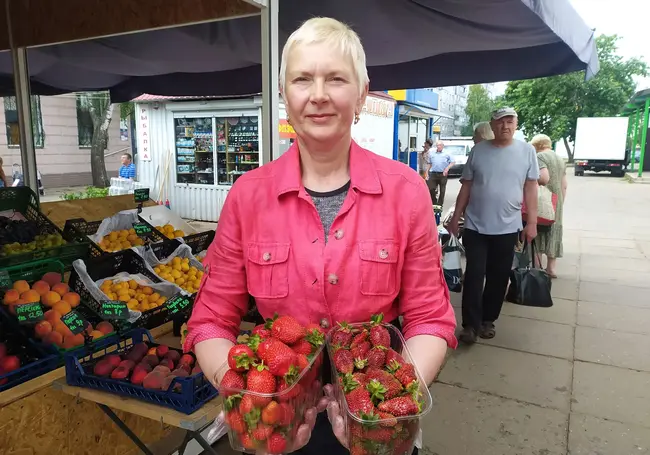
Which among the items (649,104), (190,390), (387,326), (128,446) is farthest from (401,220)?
(649,104)

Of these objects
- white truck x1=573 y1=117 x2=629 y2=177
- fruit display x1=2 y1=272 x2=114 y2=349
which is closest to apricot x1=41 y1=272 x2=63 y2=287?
fruit display x1=2 y1=272 x2=114 y2=349

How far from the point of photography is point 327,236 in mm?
1373

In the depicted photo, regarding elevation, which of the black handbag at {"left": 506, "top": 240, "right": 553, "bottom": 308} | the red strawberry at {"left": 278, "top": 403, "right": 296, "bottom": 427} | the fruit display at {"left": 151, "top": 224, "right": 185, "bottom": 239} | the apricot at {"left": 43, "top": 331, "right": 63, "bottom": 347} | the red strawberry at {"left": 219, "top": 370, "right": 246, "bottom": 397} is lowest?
the black handbag at {"left": 506, "top": 240, "right": 553, "bottom": 308}

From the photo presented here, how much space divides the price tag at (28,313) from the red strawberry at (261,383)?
6.42ft

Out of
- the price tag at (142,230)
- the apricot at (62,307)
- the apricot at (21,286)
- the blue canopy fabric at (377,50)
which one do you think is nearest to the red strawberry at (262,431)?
the apricot at (62,307)

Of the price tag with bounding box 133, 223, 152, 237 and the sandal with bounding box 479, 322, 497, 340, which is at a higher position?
the price tag with bounding box 133, 223, 152, 237

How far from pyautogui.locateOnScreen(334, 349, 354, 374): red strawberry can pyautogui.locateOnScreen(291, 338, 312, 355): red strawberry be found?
68 millimetres

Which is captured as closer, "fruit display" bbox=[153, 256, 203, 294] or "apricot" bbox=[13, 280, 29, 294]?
"apricot" bbox=[13, 280, 29, 294]

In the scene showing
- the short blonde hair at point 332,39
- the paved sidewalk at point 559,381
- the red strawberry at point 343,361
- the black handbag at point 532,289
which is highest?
the short blonde hair at point 332,39

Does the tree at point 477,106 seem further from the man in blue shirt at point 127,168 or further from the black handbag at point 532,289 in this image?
the black handbag at point 532,289

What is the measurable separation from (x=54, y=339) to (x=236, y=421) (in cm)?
194

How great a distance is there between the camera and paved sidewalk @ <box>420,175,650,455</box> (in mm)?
3256

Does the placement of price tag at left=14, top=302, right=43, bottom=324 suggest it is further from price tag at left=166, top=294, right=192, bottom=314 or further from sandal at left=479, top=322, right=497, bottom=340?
sandal at left=479, top=322, right=497, bottom=340

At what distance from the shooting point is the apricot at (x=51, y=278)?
3104mm
